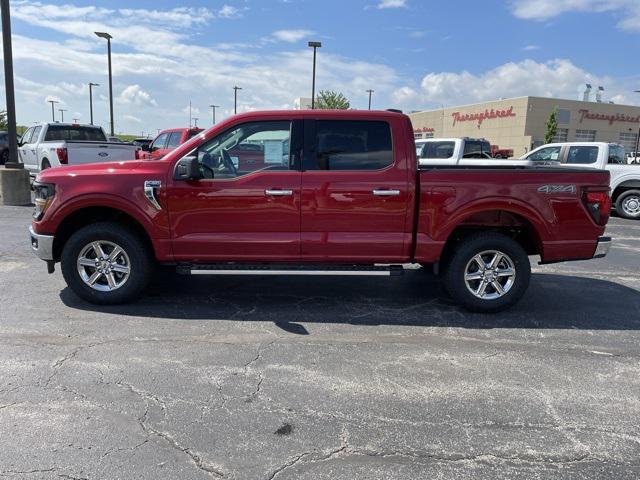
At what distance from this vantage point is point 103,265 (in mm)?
5184

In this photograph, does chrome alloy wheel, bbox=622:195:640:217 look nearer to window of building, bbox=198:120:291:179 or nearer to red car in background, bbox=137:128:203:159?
red car in background, bbox=137:128:203:159

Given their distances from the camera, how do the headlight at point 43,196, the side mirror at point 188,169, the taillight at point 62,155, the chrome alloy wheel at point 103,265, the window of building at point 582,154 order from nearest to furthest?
the side mirror at point 188,169 < the headlight at point 43,196 < the chrome alloy wheel at point 103,265 < the taillight at point 62,155 < the window of building at point 582,154

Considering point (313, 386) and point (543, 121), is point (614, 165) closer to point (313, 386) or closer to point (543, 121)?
point (313, 386)

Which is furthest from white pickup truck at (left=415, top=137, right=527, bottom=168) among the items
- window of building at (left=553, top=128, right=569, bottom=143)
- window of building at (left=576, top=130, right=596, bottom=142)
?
window of building at (left=576, top=130, right=596, bottom=142)

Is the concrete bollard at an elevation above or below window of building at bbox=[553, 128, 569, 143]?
below

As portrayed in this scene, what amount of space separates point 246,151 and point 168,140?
10.9 metres

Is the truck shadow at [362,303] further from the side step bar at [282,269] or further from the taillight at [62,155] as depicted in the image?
the taillight at [62,155]

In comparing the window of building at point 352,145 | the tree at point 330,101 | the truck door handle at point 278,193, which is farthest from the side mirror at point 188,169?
the tree at point 330,101

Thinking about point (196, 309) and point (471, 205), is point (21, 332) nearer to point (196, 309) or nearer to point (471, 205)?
point (196, 309)

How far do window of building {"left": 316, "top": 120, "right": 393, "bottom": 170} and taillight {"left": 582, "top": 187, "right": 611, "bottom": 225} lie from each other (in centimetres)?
200

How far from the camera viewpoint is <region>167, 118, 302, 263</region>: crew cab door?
16.2 ft

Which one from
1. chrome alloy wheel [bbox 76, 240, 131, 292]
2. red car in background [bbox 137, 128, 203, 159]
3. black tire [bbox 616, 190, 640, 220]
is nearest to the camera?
chrome alloy wheel [bbox 76, 240, 131, 292]

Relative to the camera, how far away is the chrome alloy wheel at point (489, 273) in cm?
518

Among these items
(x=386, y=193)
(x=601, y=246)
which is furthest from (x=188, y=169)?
(x=601, y=246)
